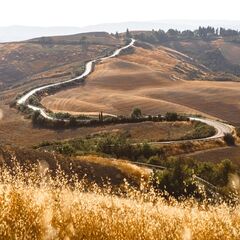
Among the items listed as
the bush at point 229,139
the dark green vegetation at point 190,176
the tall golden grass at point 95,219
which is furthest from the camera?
the bush at point 229,139

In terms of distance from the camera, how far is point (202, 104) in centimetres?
16788

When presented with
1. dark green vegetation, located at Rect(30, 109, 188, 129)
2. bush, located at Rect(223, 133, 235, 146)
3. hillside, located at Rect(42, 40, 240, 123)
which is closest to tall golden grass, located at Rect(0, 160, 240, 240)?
bush, located at Rect(223, 133, 235, 146)

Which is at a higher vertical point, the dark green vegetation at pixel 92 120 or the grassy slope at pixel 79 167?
A: the grassy slope at pixel 79 167

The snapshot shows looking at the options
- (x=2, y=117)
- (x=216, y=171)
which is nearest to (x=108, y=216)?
(x=216, y=171)

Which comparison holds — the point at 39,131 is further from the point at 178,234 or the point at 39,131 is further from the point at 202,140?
the point at 178,234

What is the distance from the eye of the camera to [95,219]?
8.77 m

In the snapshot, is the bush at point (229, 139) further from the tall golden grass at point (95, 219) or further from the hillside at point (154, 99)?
the tall golden grass at point (95, 219)

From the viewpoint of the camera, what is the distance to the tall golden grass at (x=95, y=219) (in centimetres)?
822

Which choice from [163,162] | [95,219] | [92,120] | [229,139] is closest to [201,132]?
[229,139]

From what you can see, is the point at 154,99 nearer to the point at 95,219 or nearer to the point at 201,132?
the point at 201,132

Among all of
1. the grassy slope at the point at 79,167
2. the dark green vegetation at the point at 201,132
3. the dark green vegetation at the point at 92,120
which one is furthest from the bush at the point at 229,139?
the grassy slope at the point at 79,167

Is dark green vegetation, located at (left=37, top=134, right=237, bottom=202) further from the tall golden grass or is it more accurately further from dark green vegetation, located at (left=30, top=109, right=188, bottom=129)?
the tall golden grass

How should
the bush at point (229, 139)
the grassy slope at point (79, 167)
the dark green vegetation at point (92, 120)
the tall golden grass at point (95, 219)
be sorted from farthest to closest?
the dark green vegetation at point (92, 120), the bush at point (229, 139), the grassy slope at point (79, 167), the tall golden grass at point (95, 219)

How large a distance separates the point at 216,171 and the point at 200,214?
2170 inches
